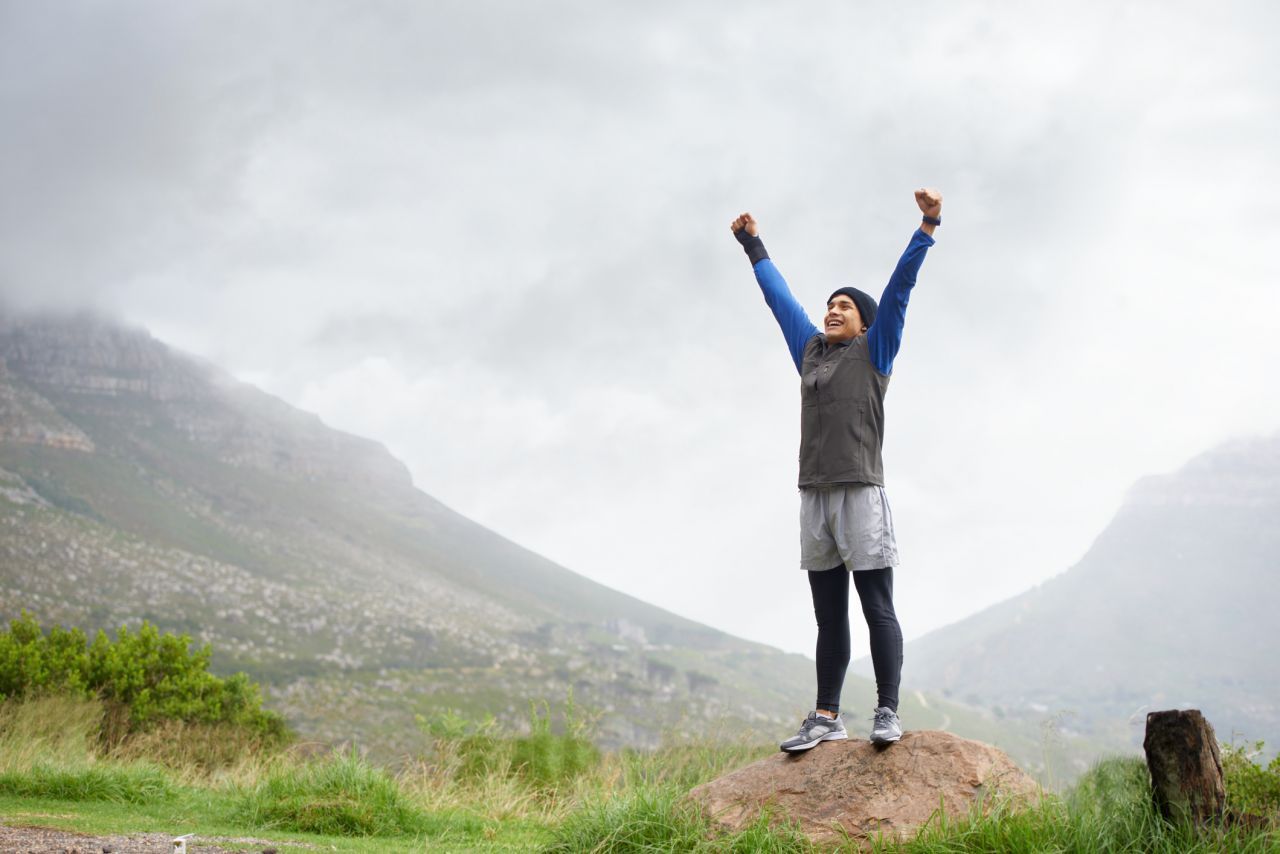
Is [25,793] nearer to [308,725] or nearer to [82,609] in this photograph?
[308,725]

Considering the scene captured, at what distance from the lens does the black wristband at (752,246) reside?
19.7 feet

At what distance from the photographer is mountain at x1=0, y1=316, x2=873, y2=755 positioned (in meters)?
78.0

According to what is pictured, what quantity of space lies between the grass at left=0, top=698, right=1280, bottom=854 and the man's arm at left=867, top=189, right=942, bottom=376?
7.77ft

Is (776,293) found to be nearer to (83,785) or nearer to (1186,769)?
(1186,769)

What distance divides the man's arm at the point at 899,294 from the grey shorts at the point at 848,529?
738 mm

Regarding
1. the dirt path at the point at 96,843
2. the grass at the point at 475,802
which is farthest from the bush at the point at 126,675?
the dirt path at the point at 96,843

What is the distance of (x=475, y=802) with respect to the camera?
817 centimetres

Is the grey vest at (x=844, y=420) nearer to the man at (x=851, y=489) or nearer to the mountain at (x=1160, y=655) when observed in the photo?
the man at (x=851, y=489)

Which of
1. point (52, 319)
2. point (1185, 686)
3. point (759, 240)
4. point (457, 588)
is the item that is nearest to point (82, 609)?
point (457, 588)

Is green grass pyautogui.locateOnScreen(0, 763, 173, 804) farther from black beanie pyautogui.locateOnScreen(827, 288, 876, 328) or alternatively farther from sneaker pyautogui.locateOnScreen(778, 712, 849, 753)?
black beanie pyautogui.locateOnScreen(827, 288, 876, 328)

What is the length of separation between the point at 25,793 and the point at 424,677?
8182 cm

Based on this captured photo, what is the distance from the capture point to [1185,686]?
463 feet

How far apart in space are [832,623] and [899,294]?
1.84 meters

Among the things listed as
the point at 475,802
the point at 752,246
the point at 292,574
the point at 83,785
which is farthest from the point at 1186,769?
the point at 292,574
